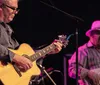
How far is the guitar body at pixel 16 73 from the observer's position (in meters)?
2.89

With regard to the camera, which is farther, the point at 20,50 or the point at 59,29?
the point at 59,29

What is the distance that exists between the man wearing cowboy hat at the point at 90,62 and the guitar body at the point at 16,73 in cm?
83

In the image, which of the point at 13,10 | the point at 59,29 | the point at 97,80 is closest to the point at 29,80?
the point at 13,10

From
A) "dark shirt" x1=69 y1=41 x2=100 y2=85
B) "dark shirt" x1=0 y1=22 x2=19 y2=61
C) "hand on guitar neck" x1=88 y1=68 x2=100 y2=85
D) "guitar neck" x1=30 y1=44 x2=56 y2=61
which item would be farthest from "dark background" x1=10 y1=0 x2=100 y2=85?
"dark shirt" x1=0 y1=22 x2=19 y2=61

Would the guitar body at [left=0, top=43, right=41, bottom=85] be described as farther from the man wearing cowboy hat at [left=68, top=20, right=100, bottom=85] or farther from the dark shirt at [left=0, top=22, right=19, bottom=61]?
the man wearing cowboy hat at [left=68, top=20, right=100, bottom=85]

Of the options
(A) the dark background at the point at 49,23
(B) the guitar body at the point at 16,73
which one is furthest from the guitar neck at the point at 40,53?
(A) the dark background at the point at 49,23

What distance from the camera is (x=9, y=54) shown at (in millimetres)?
2988

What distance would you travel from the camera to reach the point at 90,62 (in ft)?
13.6

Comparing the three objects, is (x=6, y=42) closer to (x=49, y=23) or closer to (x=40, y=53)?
(x=40, y=53)

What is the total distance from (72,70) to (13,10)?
1338 millimetres

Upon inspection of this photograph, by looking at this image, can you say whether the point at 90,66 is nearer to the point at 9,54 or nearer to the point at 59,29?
the point at 59,29

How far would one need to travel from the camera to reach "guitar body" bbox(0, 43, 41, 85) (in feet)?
9.48

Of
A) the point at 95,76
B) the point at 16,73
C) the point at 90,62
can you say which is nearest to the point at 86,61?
the point at 90,62

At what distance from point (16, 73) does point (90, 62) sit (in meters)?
1.41
